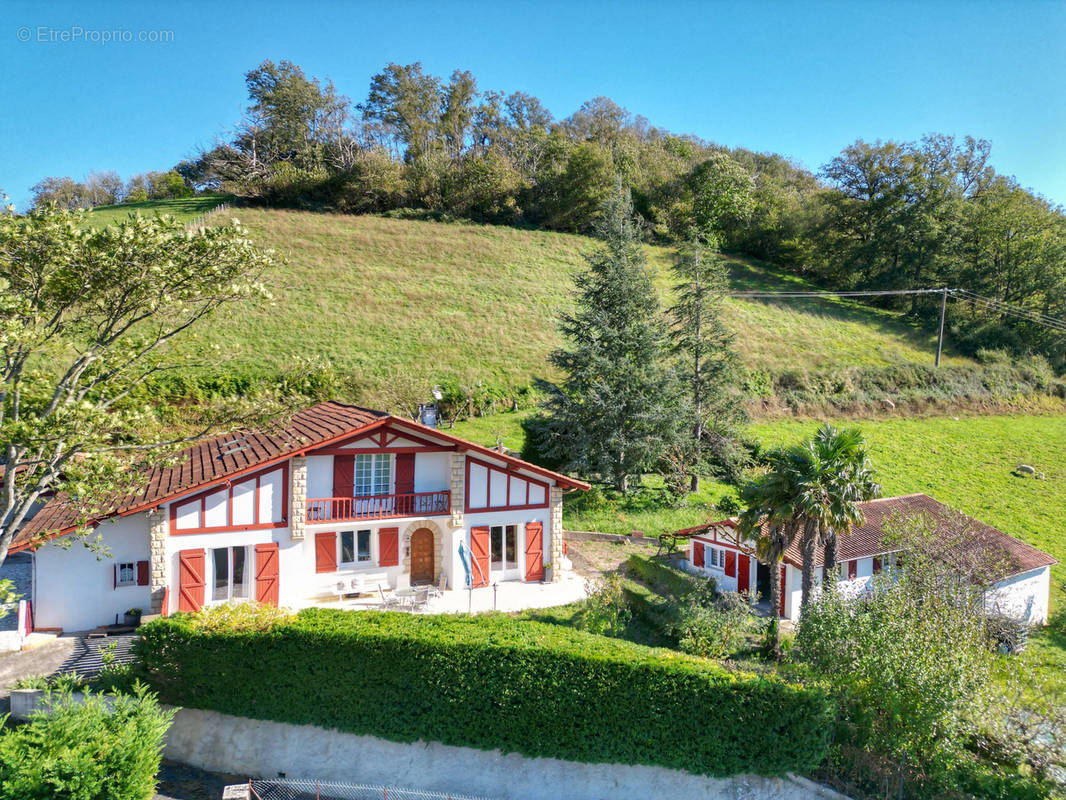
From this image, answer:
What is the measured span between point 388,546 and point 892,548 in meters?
16.8

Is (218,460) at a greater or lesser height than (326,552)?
greater

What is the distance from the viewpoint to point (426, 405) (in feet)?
113

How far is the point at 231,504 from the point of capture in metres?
17.0

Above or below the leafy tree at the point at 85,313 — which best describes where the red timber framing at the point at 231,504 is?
below

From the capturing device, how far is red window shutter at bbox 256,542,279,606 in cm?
1722

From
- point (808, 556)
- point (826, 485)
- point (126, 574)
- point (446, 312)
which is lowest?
point (126, 574)

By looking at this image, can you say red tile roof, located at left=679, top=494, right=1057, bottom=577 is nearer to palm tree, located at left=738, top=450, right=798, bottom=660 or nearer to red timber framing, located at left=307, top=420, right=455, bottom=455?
palm tree, located at left=738, top=450, right=798, bottom=660

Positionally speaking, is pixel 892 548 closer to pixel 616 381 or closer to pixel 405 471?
pixel 616 381

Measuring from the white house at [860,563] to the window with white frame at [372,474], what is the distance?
36.8ft

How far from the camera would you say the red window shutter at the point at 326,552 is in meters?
18.7

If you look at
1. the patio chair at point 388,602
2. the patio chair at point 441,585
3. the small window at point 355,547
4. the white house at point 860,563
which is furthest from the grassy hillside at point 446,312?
the white house at point 860,563

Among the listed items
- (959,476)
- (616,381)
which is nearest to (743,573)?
(616,381)

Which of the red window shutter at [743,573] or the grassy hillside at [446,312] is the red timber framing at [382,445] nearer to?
the red window shutter at [743,573]

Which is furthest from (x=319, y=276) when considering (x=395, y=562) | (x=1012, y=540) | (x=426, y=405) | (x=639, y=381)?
(x=1012, y=540)
